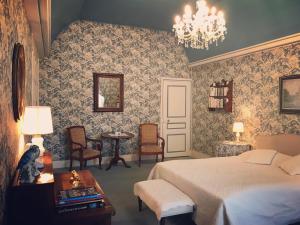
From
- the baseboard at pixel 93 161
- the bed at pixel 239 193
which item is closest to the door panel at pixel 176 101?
the baseboard at pixel 93 161

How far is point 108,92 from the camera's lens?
606 centimetres

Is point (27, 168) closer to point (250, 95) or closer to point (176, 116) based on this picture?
point (250, 95)

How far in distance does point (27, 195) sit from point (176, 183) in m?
2.02

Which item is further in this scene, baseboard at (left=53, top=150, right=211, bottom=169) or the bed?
baseboard at (left=53, top=150, right=211, bottom=169)

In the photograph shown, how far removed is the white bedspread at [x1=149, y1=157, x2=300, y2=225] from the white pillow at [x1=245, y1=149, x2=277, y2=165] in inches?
19.2

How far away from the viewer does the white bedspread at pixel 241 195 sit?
101 inches

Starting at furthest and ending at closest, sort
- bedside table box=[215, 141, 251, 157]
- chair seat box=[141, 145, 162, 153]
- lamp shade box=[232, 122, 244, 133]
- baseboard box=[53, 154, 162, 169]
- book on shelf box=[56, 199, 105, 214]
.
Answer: chair seat box=[141, 145, 162, 153] < baseboard box=[53, 154, 162, 169] < lamp shade box=[232, 122, 244, 133] < bedside table box=[215, 141, 251, 157] < book on shelf box=[56, 199, 105, 214]

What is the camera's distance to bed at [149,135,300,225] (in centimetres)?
257

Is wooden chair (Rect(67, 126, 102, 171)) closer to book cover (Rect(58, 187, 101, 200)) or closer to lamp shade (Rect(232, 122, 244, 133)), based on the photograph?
lamp shade (Rect(232, 122, 244, 133))

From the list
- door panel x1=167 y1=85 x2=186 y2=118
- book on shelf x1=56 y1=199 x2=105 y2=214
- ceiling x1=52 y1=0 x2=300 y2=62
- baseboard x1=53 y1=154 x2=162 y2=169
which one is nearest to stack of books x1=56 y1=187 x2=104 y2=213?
book on shelf x1=56 y1=199 x2=105 y2=214

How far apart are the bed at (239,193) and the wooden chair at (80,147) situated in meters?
2.14

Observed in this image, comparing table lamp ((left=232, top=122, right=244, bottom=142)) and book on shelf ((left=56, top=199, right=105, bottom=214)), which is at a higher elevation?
table lamp ((left=232, top=122, right=244, bottom=142))

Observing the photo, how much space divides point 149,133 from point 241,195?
12.3 feet

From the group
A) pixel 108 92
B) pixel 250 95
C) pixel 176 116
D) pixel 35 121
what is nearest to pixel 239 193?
pixel 35 121
